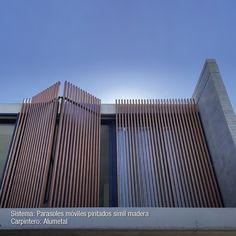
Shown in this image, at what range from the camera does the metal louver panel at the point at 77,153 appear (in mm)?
5191

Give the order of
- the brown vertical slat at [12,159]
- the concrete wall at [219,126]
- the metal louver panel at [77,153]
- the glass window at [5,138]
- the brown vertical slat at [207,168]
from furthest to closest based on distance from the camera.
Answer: the glass window at [5,138], the brown vertical slat at [207,168], the brown vertical slat at [12,159], the metal louver panel at [77,153], the concrete wall at [219,126]

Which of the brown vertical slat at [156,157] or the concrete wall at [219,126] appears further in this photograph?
the brown vertical slat at [156,157]

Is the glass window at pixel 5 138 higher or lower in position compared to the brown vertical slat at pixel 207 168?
higher

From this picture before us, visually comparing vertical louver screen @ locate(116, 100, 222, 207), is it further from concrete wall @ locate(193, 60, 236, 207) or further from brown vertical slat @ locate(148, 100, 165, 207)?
concrete wall @ locate(193, 60, 236, 207)

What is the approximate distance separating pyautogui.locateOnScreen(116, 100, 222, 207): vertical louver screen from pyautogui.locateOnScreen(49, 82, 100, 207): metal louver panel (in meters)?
0.52

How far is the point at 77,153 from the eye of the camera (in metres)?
5.79

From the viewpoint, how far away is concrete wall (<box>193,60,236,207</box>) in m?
5.04

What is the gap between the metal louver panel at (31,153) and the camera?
521 centimetres

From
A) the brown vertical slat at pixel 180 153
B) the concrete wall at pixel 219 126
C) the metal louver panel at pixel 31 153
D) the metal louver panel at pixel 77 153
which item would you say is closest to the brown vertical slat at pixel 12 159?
the metal louver panel at pixel 31 153

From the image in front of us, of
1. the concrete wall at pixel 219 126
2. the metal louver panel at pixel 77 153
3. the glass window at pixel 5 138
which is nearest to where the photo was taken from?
the concrete wall at pixel 219 126

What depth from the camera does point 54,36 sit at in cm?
786

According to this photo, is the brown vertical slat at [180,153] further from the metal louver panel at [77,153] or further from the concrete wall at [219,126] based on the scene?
the metal louver panel at [77,153]

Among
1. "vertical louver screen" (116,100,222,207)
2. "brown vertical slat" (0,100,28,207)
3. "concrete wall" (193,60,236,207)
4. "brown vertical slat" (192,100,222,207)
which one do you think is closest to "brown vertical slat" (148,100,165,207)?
"vertical louver screen" (116,100,222,207)

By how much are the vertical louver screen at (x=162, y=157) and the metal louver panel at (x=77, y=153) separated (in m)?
0.52
